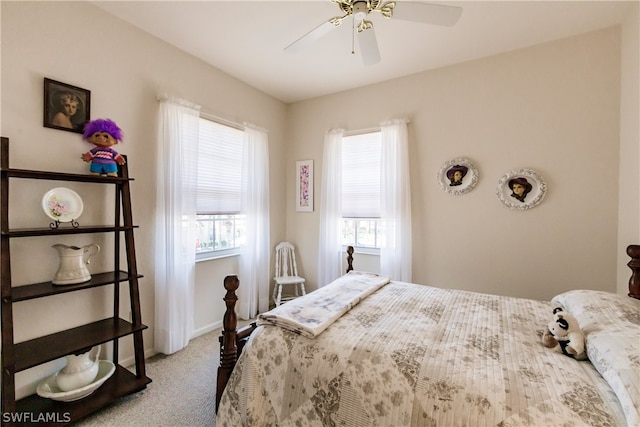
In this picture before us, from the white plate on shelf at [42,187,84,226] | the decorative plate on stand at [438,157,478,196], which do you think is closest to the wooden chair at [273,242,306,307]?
the decorative plate on stand at [438,157,478,196]

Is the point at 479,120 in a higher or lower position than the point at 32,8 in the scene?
lower

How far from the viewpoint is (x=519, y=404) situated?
0.97 m

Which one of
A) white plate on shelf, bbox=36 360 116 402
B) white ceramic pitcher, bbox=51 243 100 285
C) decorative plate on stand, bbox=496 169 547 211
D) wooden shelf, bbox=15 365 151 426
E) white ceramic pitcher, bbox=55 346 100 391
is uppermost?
decorative plate on stand, bbox=496 169 547 211

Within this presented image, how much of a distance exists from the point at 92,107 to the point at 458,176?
3.28 metres

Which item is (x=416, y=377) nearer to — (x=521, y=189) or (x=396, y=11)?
(x=396, y=11)

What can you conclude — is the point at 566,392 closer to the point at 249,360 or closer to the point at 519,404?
the point at 519,404

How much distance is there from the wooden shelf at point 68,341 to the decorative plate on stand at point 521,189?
332cm

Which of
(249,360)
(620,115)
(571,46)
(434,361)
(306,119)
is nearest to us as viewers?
(434,361)

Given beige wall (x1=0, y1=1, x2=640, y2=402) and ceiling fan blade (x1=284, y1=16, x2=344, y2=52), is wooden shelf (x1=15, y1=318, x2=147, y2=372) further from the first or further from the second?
ceiling fan blade (x1=284, y1=16, x2=344, y2=52)

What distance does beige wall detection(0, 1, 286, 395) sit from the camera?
5.87ft

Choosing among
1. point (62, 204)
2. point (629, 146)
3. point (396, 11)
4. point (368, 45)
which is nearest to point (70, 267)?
point (62, 204)

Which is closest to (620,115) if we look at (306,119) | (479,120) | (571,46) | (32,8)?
(571,46)

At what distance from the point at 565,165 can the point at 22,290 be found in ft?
13.6

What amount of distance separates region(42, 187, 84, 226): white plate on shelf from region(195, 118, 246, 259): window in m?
1.07
